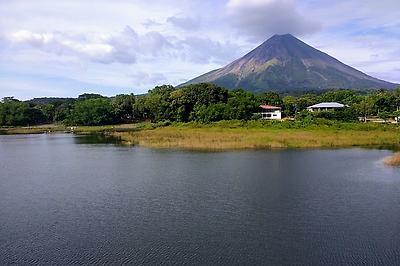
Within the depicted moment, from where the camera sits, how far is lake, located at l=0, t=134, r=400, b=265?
8430mm

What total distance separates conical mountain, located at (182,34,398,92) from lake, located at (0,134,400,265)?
366 ft

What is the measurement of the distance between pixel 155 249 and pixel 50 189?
723 centimetres

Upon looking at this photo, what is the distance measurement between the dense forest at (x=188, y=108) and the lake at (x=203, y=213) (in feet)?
77.3

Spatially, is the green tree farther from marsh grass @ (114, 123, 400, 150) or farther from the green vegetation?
marsh grass @ (114, 123, 400, 150)

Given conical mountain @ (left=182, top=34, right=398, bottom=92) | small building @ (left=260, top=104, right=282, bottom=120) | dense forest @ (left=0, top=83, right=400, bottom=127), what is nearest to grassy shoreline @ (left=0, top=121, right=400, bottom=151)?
dense forest @ (left=0, top=83, right=400, bottom=127)

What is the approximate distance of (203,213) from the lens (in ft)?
36.7

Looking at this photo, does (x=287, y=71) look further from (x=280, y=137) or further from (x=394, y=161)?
(x=394, y=161)

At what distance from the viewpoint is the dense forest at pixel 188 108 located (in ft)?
142

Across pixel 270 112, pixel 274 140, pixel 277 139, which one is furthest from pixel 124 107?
pixel 274 140

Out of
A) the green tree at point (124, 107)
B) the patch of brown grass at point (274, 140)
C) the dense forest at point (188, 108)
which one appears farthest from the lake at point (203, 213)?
the green tree at point (124, 107)

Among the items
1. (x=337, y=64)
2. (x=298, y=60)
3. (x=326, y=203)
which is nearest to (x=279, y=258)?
(x=326, y=203)

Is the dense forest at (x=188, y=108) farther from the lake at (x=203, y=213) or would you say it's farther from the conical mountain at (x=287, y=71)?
the conical mountain at (x=287, y=71)

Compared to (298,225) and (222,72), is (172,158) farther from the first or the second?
(222,72)

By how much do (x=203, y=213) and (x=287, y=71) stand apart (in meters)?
132
